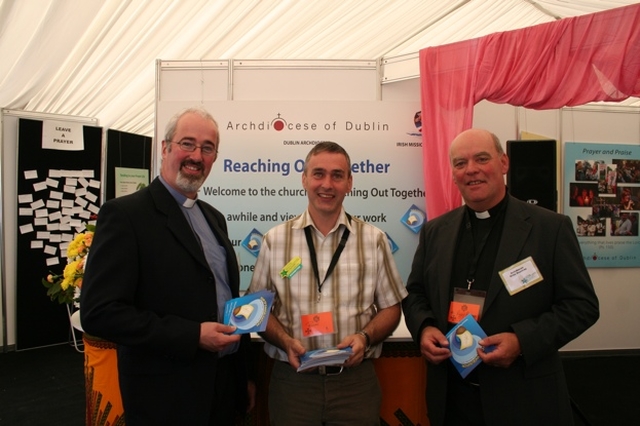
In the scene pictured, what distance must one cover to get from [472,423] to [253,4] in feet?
11.6

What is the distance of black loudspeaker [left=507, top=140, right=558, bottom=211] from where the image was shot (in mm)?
3877

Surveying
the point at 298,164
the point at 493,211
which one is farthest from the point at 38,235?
the point at 493,211

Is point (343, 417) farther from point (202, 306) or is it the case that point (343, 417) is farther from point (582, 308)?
point (582, 308)

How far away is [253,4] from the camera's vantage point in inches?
147

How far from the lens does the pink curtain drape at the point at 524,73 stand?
9.17 ft

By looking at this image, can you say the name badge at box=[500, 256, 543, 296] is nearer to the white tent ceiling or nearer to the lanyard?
the lanyard

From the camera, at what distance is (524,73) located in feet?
10.2

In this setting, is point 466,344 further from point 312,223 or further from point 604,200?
point 604,200

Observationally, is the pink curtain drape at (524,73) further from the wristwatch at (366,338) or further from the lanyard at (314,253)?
the wristwatch at (366,338)

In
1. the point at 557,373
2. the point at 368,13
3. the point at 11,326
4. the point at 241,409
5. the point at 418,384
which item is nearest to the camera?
the point at 557,373

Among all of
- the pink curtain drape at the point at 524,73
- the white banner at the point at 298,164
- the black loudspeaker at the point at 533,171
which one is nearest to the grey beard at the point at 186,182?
the white banner at the point at 298,164

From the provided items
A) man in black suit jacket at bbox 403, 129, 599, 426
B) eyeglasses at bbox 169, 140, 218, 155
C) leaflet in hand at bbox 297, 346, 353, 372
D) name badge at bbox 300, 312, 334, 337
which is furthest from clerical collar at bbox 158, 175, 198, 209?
man in black suit jacket at bbox 403, 129, 599, 426

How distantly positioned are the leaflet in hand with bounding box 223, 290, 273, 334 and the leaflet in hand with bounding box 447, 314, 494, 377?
744mm

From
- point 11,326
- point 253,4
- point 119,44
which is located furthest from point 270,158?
point 11,326
